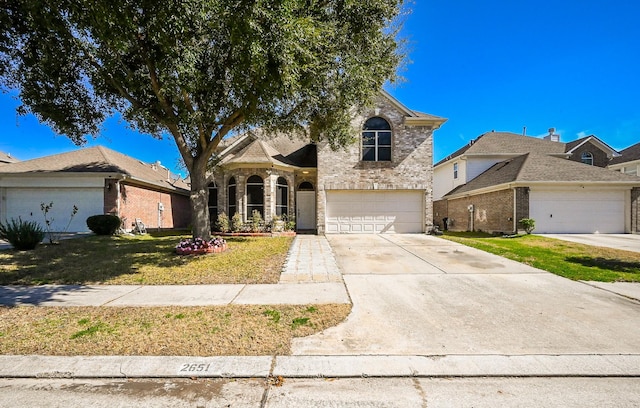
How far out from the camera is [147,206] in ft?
60.5

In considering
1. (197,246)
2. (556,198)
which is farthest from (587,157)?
(197,246)

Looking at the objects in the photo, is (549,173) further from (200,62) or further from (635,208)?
(200,62)

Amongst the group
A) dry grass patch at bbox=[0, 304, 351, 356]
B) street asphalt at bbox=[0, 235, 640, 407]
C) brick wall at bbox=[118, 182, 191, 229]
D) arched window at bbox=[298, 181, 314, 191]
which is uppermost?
arched window at bbox=[298, 181, 314, 191]

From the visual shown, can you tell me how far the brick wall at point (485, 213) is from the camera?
53.0 ft

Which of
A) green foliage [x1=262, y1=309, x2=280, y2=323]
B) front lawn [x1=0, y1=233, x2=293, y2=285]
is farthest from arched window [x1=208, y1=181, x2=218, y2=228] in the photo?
green foliage [x1=262, y1=309, x2=280, y2=323]

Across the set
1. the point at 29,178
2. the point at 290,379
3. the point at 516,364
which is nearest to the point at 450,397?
the point at 516,364

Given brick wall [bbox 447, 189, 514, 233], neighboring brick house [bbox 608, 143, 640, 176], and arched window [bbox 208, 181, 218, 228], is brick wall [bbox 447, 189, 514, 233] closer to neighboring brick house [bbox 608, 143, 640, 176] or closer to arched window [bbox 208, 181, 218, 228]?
neighboring brick house [bbox 608, 143, 640, 176]

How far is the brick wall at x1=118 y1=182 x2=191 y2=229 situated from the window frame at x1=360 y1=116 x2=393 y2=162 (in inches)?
517

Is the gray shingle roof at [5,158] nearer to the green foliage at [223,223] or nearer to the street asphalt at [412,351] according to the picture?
the green foliage at [223,223]

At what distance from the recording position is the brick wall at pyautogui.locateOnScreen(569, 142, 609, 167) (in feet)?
83.1

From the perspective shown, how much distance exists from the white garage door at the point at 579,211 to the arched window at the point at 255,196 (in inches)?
556

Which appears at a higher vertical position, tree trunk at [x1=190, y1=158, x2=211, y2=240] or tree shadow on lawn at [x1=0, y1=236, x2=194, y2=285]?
tree trunk at [x1=190, y1=158, x2=211, y2=240]

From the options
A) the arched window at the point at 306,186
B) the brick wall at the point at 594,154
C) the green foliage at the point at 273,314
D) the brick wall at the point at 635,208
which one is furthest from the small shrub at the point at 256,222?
the brick wall at the point at 594,154

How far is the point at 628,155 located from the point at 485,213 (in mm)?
18793
